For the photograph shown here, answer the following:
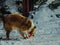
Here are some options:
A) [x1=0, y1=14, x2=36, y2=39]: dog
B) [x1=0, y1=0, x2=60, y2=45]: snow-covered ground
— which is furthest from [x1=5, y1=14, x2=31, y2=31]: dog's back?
[x1=0, y1=0, x2=60, y2=45]: snow-covered ground

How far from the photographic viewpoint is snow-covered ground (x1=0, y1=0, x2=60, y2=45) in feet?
24.2

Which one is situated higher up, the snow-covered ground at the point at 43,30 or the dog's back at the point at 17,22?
the dog's back at the point at 17,22

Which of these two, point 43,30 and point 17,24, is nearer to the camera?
point 17,24

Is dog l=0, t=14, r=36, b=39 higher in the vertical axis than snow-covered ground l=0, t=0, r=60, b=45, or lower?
higher

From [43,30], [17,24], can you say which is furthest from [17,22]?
[43,30]

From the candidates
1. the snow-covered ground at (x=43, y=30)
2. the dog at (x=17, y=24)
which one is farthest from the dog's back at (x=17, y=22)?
the snow-covered ground at (x=43, y=30)

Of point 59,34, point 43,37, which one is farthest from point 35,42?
point 59,34

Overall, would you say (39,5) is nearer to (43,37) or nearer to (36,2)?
(36,2)

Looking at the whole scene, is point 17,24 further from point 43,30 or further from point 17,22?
point 43,30

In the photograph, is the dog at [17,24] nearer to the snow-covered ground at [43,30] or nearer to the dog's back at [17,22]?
the dog's back at [17,22]

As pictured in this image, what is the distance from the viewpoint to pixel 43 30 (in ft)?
27.4

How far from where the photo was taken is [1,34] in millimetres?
8031

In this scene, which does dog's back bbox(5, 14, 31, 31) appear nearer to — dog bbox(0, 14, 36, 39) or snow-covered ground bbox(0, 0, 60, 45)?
dog bbox(0, 14, 36, 39)

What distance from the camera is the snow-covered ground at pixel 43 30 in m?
7.38
